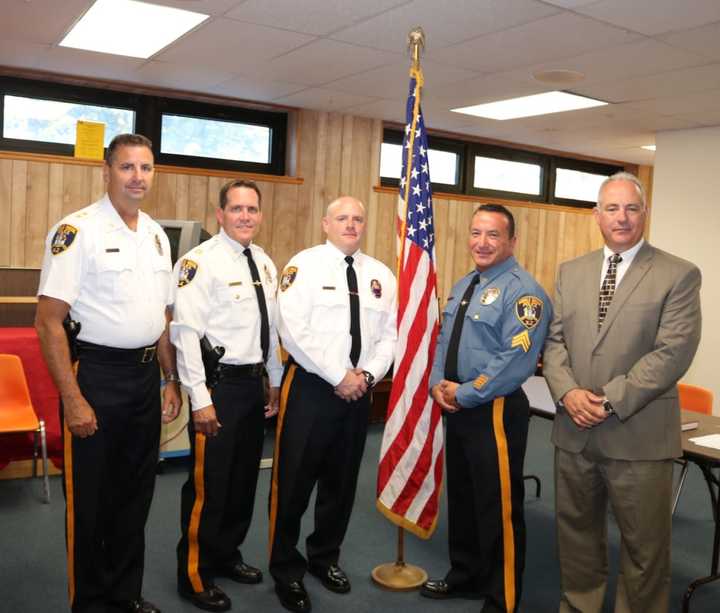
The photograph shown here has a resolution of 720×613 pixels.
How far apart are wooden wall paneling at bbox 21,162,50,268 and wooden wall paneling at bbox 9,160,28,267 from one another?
2 cm

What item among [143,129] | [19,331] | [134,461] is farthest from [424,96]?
[134,461]

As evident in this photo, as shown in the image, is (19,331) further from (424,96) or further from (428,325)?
(424,96)

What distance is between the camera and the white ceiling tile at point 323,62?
174 inches

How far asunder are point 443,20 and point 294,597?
284 cm

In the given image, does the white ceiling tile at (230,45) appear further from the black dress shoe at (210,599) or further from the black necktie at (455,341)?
the black dress shoe at (210,599)

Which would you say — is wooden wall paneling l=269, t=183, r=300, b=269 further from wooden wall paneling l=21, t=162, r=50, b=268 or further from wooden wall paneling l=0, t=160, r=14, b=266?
wooden wall paneling l=0, t=160, r=14, b=266

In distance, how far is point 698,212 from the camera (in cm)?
656

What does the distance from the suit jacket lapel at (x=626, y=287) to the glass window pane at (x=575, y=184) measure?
5.93 metres

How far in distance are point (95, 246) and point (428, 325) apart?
1434 millimetres

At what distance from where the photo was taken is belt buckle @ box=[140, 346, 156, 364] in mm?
2707

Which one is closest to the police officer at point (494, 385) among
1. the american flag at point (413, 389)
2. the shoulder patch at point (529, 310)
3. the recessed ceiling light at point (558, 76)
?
the shoulder patch at point (529, 310)

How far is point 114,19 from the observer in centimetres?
408

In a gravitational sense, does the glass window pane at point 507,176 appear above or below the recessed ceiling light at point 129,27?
below

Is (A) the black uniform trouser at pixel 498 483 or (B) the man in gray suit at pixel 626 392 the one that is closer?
(B) the man in gray suit at pixel 626 392
